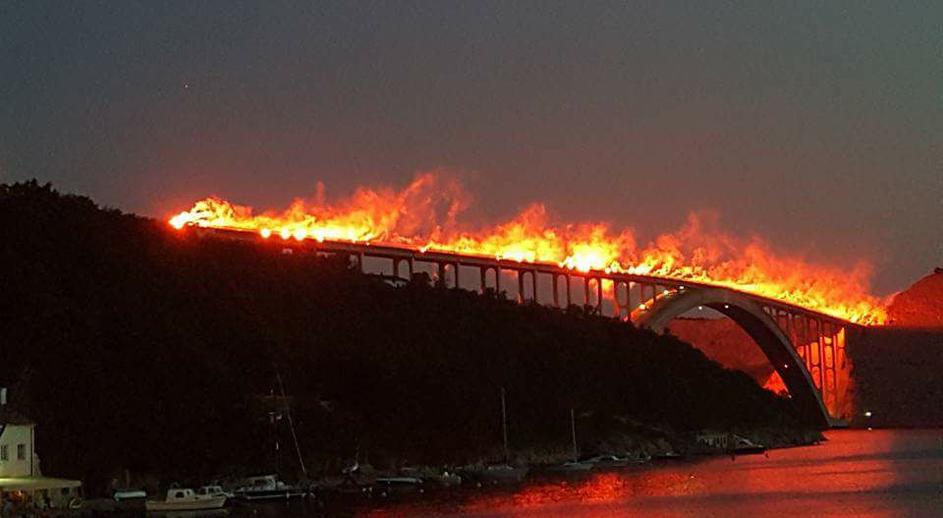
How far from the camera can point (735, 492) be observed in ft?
231

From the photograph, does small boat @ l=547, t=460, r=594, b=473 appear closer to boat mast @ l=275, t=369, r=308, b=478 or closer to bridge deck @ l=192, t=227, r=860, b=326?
boat mast @ l=275, t=369, r=308, b=478

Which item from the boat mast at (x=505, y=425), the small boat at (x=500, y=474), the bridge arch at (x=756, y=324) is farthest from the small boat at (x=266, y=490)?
the bridge arch at (x=756, y=324)

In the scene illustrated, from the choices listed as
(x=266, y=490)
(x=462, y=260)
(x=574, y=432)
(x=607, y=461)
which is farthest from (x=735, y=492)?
(x=462, y=260)

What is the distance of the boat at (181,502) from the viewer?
60281mm

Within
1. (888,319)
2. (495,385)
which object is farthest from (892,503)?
(888,319)

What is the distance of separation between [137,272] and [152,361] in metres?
11.0

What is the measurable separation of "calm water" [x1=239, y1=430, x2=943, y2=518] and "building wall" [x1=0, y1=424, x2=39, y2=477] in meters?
9.32

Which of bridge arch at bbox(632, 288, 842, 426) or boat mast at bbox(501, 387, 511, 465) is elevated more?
bridge arch at bbox(632, 288, 842, 426)

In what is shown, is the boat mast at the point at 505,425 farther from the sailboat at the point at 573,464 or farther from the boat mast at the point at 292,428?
the boat mast at the point at 292,428

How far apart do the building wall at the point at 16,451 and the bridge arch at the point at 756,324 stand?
246 feet

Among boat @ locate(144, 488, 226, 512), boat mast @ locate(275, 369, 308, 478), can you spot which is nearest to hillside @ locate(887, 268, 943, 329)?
boat mast @ locate(275, 369, 308, 478)

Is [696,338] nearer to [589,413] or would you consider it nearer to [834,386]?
[834,386]

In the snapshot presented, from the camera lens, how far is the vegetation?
216ft

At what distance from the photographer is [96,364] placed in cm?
6738
